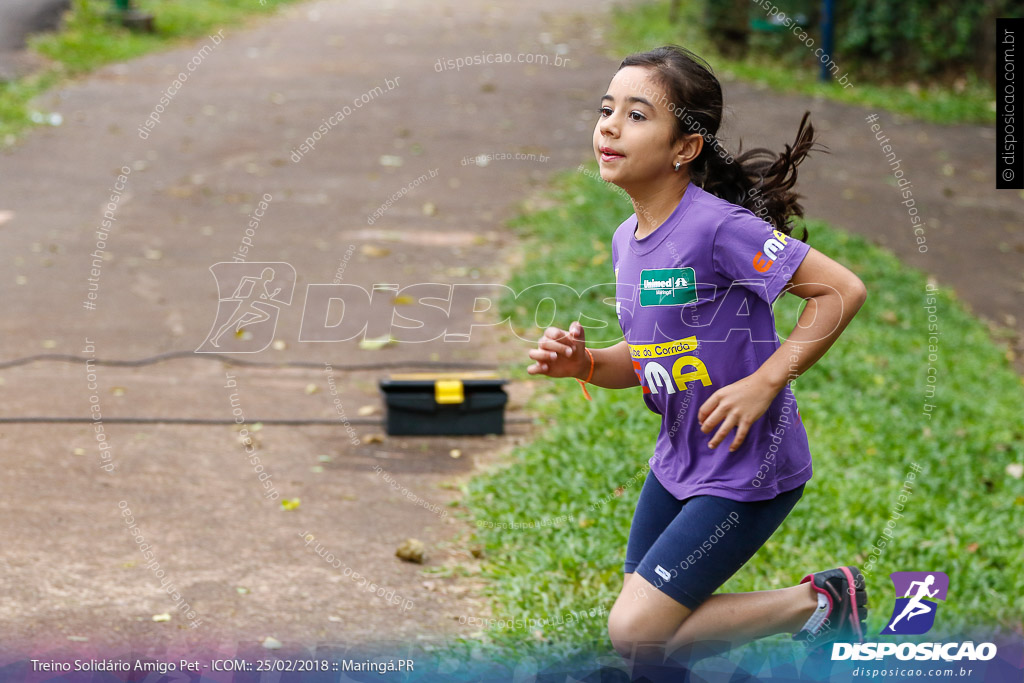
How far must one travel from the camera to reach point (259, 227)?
22.7ft

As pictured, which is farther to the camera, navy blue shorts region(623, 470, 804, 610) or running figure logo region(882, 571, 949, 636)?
running figure logo region(882, 571, 949, 636)

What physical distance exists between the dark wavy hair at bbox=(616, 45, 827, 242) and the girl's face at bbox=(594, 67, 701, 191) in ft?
0.07

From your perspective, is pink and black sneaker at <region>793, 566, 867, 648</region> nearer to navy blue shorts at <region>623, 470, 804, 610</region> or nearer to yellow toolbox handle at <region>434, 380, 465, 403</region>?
navy blue shorts at <region>623, 470, 804, 610</region>

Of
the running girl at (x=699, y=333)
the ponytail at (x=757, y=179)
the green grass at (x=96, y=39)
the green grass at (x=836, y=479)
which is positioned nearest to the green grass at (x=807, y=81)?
the green grass at (x=836, y=479)

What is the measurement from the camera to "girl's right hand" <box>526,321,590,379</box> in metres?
2.34

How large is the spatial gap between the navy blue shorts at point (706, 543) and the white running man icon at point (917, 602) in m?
0.96

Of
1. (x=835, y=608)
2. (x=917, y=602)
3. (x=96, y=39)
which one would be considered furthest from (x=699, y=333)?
(x=96, y=39)

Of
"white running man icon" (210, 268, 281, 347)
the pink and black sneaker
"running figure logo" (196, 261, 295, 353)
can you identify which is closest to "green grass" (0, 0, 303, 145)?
"running figure logo" (196, 261, 295, 353)

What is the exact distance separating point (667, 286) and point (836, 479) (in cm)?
230

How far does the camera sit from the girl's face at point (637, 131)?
7.34 feet

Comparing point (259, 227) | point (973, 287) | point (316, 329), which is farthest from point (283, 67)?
point (973, 287)

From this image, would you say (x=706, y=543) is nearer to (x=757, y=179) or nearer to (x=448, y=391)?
(x=757, y=179)

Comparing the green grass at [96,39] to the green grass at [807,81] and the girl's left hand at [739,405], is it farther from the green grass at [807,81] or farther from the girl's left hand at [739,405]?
the girl's left hand at [739,405]

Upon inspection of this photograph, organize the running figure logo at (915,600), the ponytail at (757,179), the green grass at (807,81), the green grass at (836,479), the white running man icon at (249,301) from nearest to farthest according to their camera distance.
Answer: the ponytail at (757,179) < the running figure logo at (915,600) < the green grass at (836,479) < the white running man icon at (249,301) < the green grass at (807,81)
